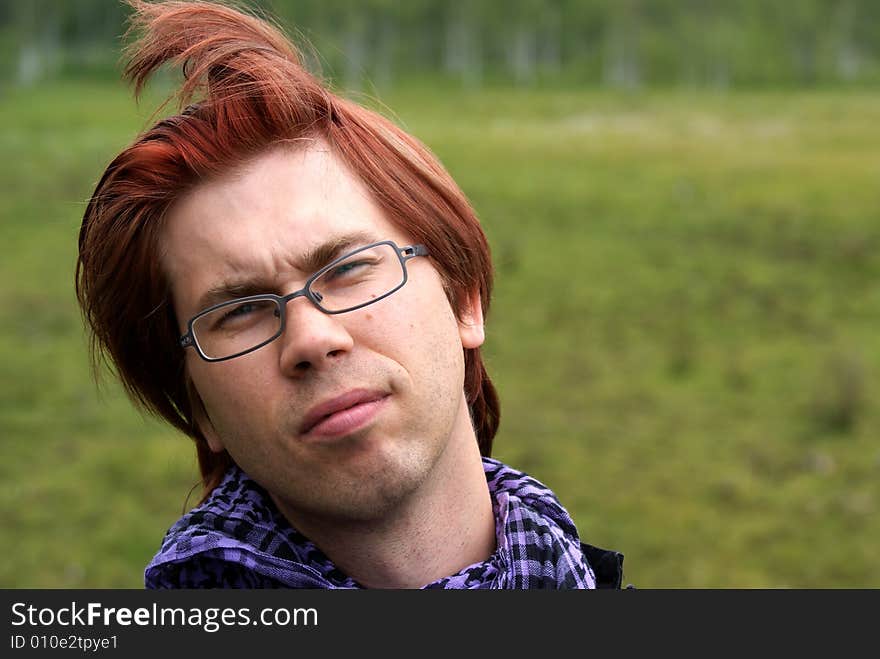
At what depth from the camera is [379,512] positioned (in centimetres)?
216

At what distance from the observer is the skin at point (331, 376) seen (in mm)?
2105

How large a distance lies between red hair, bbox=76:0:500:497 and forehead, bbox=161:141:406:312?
0.03 meters

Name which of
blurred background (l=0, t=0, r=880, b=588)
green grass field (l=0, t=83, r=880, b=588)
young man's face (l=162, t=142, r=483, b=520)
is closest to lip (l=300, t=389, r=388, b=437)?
young man's face (l=162, t=142, r=483, b=520)

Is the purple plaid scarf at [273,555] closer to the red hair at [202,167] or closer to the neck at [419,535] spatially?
the neck at [419,535]

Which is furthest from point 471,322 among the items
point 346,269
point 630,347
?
point 630,347

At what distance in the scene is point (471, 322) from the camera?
2555 millimetres

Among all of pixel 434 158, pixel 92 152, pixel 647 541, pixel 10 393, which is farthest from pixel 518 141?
pixel 434 158

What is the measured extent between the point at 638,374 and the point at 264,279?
1102cm

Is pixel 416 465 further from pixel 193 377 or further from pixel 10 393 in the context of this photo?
pixel 10 393

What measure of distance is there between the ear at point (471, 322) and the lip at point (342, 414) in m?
0.43

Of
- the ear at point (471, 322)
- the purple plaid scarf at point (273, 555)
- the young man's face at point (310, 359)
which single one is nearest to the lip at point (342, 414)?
the young man's face at point (310, 359)

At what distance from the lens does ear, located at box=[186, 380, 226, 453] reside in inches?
98.3

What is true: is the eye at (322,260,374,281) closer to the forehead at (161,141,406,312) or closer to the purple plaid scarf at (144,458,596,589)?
the forehead at (161,141,406,312)

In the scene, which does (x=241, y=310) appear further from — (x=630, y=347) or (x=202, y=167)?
(x=630, y=347)
